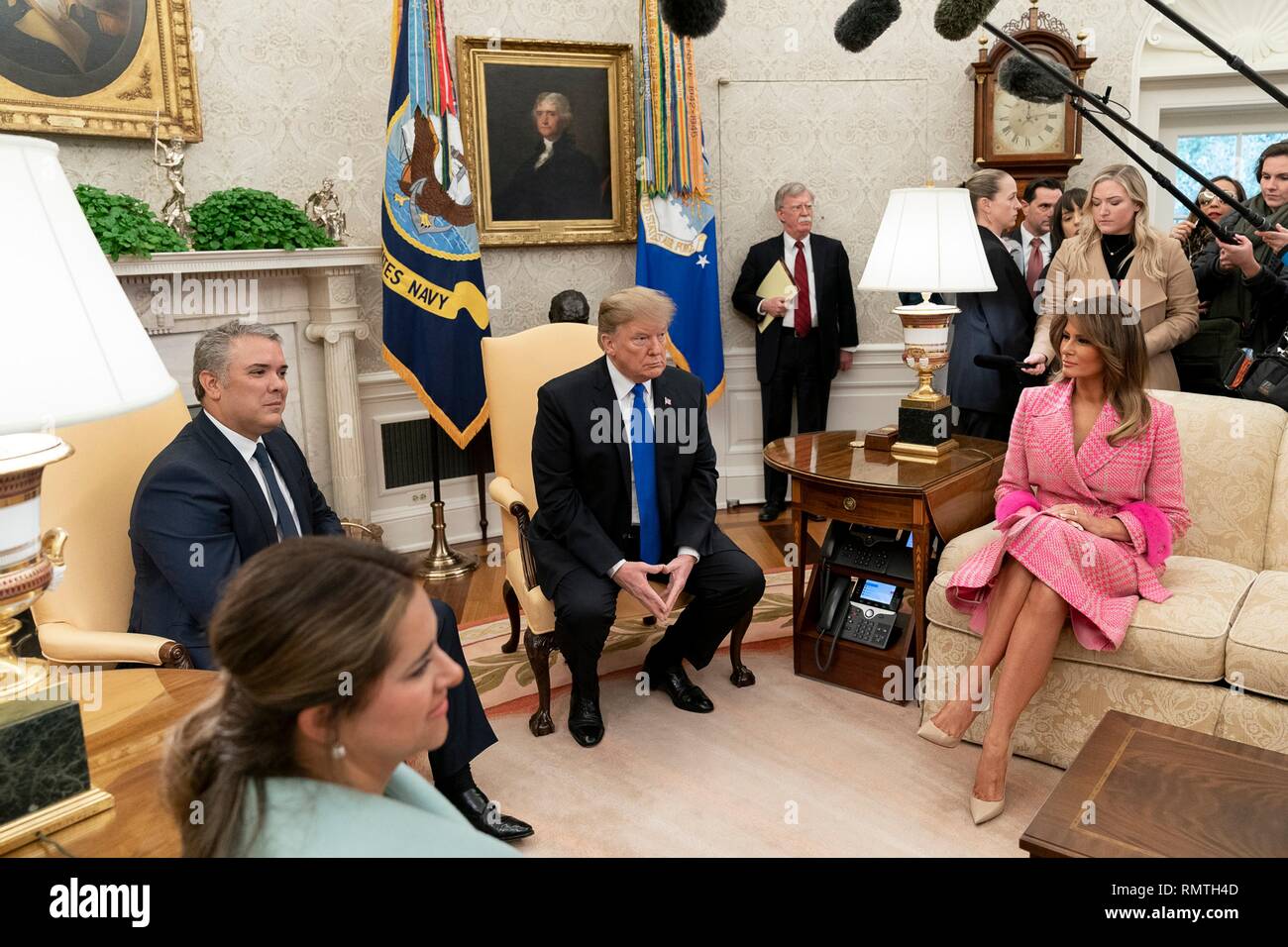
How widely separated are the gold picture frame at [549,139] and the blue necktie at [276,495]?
2596mm

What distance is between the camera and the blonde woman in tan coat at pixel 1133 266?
143 inches

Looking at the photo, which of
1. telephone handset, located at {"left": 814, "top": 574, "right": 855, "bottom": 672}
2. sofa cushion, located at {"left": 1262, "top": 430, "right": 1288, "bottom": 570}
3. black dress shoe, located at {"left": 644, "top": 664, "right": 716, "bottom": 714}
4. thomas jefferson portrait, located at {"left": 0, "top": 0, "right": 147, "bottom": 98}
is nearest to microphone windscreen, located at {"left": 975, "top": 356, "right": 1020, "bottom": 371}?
sofa cushion, located at {"left": 1262, "top": 430, "right": 1288, "bottom": 570}

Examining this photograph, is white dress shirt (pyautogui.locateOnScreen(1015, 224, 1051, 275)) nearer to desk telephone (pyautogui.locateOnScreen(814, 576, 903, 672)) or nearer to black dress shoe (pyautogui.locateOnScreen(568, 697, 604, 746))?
desk telephone (pyautogui.locateOnScreen(814, 576, 903, 672))

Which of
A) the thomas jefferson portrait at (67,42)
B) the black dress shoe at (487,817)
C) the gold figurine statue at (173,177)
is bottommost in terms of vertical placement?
the black dress shoe at (487,817)

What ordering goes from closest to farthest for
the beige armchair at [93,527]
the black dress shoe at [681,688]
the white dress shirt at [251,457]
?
the beige armchair at [93,527], the white dress shirt at [251,457], the black dress shoe at [681,688]

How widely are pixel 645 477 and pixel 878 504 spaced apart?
741 mm

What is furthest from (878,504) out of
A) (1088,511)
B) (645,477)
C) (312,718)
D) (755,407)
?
(755,407)

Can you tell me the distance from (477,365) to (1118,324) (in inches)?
110

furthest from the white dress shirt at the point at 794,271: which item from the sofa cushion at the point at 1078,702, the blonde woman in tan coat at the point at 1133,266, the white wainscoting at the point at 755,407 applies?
the sofa cushion at the point at 1078,702

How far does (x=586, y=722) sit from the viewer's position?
316 cm

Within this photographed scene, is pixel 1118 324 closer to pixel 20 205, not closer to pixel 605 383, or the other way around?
pixel 605 383

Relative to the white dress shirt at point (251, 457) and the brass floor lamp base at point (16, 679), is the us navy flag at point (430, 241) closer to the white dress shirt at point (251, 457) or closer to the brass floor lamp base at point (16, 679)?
the white dress shirt at point (251, 457)

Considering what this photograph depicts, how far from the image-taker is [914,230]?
11.2 ft
